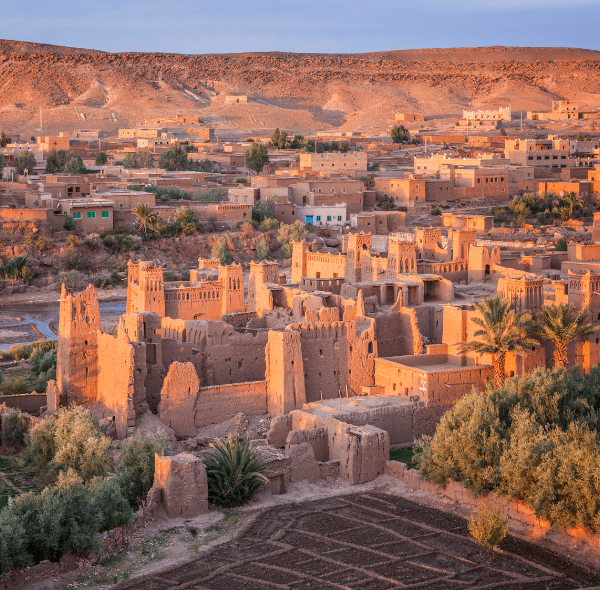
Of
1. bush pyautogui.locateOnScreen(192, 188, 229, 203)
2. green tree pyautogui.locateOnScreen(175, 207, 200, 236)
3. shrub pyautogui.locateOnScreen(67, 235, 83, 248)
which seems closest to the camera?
shrub pyautogui.locateOnScreen(67, 235, 83, 248)

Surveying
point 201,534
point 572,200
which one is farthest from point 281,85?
point 201,534

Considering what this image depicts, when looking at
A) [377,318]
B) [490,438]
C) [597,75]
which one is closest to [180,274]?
[377,318]

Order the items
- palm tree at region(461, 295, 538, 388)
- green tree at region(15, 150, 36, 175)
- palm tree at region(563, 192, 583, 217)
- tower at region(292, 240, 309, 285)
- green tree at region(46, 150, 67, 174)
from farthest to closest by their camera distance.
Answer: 1. green tree at region(46, 150, 67, 174)
2. green tree at region(15, 150, 36, 175)
3. palm tree at region(563, 192, 583, 217)
4. tower at region(292, 240, 309, 285)
5. palm tree at region(461, 295, 538, 388)

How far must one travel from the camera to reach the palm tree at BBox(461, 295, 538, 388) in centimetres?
2273

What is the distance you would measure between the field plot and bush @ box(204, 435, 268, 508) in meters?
0.61

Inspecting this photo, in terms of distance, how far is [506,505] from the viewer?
59.8ft

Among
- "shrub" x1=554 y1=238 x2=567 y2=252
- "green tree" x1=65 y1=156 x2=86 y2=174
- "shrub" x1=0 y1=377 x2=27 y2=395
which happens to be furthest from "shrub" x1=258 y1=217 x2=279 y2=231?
"shrub" x1=0 y1=377 x2=27 y2=395

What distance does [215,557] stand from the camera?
16.5 metres

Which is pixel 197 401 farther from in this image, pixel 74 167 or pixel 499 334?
pixel 74 167

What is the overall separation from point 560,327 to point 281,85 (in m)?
126

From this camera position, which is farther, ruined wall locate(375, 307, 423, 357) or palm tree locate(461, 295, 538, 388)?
ruined wall locate(375, 307, 423, 357)

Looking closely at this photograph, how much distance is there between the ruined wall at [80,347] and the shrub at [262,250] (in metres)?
27.2

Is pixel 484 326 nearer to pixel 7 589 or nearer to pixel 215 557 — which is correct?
pixel 215 557

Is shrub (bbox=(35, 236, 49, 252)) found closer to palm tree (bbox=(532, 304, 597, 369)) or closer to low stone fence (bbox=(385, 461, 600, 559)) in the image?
palm tree (bbox=(532, 304, 597, 369))
